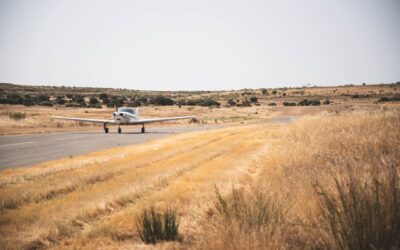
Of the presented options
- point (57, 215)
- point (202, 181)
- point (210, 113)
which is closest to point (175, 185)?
point (202, 181)

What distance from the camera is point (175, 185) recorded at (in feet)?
34.3

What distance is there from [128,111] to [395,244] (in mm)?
32101

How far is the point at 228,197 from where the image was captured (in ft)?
23.0

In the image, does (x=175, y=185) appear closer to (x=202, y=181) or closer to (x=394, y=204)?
(x=202, y=181)

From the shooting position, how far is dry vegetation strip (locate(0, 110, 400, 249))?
4223mm

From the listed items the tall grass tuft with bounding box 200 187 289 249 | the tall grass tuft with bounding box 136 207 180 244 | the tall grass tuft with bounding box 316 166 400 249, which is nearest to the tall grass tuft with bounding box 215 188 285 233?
the tall grass tuft with bounding box 200 187 289 249

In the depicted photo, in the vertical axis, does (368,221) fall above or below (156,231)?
above

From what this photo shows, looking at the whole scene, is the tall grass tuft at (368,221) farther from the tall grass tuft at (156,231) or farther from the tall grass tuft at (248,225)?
the tall grass tuft at (156,231)

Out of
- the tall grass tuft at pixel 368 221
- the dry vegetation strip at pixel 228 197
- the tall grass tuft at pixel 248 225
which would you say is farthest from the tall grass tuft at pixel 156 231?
the tall grass tuft at pixel 368 221

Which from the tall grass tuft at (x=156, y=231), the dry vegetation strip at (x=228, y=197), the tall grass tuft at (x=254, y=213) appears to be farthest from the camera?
the tall grass tuft at (x=156, y=231)

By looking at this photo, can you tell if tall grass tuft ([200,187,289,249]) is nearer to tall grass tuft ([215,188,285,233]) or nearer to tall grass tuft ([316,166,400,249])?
tall grass tuft ([215,188,285,233])

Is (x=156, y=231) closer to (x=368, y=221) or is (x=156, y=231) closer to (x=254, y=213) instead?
(x=254, y=213)

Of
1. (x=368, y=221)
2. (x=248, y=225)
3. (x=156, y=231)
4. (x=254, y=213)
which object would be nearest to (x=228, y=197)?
(x=156, y=231)

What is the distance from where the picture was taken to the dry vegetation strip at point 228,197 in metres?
4.22
